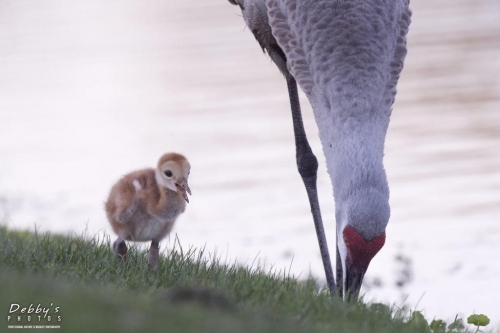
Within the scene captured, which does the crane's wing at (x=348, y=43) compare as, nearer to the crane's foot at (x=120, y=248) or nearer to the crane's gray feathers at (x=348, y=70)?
the crane's gray feathers at (x=348, y=70)

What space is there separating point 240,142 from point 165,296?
6935 mm

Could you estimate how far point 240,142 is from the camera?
11320 mm

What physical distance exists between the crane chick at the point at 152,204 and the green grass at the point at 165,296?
165 mm

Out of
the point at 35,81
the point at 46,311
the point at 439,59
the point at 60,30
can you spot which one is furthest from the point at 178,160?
the point at 60,30

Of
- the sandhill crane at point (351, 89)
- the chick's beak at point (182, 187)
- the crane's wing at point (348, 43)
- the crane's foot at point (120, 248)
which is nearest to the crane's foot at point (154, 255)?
the crane's foot at point (120, 248)

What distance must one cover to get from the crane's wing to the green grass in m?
1.29

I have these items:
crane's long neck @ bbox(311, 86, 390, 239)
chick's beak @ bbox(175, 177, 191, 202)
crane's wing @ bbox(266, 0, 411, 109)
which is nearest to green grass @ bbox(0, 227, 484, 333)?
chick's beak @ bbox(175, 177, 191, 202)

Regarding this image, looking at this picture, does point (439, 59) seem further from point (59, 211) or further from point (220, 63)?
point (59, 211)

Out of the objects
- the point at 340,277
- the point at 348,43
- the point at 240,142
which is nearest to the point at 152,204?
the point at 340,277

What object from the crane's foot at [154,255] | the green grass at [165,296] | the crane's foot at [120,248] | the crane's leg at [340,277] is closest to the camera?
the green grass at [165,296]

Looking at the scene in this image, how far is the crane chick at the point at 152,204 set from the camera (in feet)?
19.7

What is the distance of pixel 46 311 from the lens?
12.2 feet

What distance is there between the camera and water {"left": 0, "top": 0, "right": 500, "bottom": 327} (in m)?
8.77

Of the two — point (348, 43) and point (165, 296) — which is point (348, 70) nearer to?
point (348, 43)
